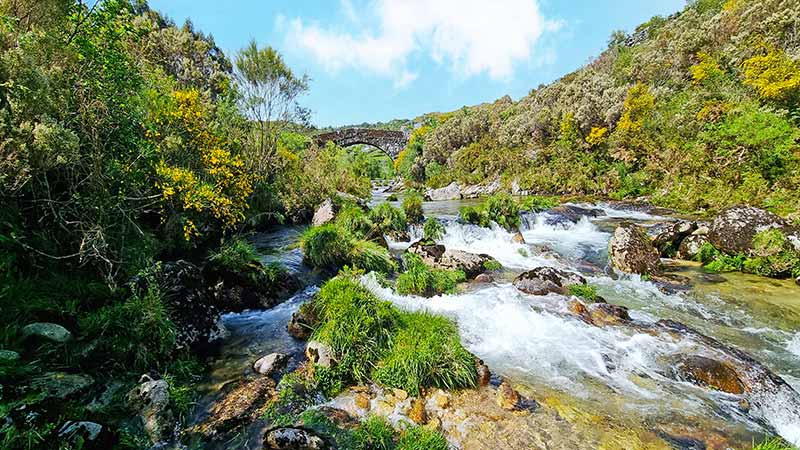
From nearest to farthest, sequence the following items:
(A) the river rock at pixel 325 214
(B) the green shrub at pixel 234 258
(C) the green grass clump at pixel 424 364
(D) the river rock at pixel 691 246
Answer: (C) the green grass clump at pixel 424 364 → (B) the green shrub at pixel 234 258 → (D) the river rock at pixel 691 246 → (A) the river rock at pixel 325 214

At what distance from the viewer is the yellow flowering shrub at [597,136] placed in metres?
33.6

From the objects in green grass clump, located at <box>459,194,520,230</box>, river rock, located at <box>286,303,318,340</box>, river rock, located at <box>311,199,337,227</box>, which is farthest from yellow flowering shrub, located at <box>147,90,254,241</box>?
green grass clump, located at <box>459,194,520,230</box>

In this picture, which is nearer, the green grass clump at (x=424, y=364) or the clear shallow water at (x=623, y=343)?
the clear shallow water at (x=623, y=343)

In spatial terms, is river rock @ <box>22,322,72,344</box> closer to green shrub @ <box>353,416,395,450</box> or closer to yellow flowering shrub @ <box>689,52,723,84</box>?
green shrub @ <box>353,416,395,450</box>

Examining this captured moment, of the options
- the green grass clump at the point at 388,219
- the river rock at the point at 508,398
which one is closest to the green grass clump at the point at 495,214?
the green grass clump at the point at 388,219

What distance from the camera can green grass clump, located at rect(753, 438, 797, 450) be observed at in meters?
4.08

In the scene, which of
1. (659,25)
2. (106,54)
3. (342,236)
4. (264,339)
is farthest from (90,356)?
(659,25)

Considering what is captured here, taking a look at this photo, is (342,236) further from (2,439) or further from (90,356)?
(2,439)

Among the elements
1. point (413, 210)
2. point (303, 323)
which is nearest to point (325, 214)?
point (413, 210)

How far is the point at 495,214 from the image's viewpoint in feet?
60.4

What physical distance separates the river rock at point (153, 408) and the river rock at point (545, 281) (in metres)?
8.55

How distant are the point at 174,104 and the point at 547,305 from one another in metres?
10.5

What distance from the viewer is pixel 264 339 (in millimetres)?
7207

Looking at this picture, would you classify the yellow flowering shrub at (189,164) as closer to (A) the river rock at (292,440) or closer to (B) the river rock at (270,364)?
(B) the river rock at (270,364)
